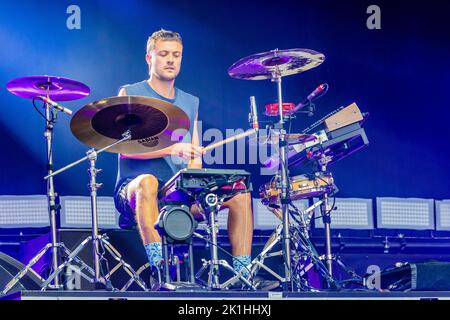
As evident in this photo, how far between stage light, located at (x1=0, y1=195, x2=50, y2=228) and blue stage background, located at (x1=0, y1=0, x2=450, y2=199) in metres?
0.07

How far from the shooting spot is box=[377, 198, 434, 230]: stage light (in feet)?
22.6

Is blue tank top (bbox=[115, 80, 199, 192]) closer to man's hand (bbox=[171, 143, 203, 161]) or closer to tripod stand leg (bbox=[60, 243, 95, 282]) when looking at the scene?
man's hand (bbox=[171, 143, 203, 161])

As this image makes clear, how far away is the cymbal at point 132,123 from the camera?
5.17 m

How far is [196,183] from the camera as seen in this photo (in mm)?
4801

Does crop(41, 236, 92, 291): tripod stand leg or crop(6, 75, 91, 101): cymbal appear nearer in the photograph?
crop(41, 236, 92, 291): tripod stand leg

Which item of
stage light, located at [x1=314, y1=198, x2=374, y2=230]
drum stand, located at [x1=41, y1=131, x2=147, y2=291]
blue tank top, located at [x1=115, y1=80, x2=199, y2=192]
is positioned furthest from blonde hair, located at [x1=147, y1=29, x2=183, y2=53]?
stage light, located at [x1=314, y1=198, x2=374, y2=230]

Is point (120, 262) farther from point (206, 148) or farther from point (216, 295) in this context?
point (216, 295)

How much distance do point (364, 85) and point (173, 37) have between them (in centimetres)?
160

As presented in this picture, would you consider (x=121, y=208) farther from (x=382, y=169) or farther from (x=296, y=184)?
(x=382, y=169)

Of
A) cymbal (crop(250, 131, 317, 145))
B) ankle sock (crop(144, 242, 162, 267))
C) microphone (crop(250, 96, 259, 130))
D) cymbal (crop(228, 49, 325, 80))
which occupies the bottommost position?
ankle sock (crop(144, 242, 162, 267))

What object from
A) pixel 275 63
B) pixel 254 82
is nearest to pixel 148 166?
pixel 275 63

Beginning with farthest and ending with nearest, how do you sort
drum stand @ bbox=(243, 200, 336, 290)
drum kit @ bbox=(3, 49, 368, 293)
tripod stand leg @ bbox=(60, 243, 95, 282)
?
drum stand @ bbox=(243, 200, 336, 290) → tripod stand leg @ bbox=(60, 243, 95, 282) → drum kit @ bbox=(3, 49, 368, 293)

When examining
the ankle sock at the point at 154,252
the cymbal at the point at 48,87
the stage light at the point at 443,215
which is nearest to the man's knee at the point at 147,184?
the ankle sock at the point at 154,252

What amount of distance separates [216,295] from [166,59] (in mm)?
2777
